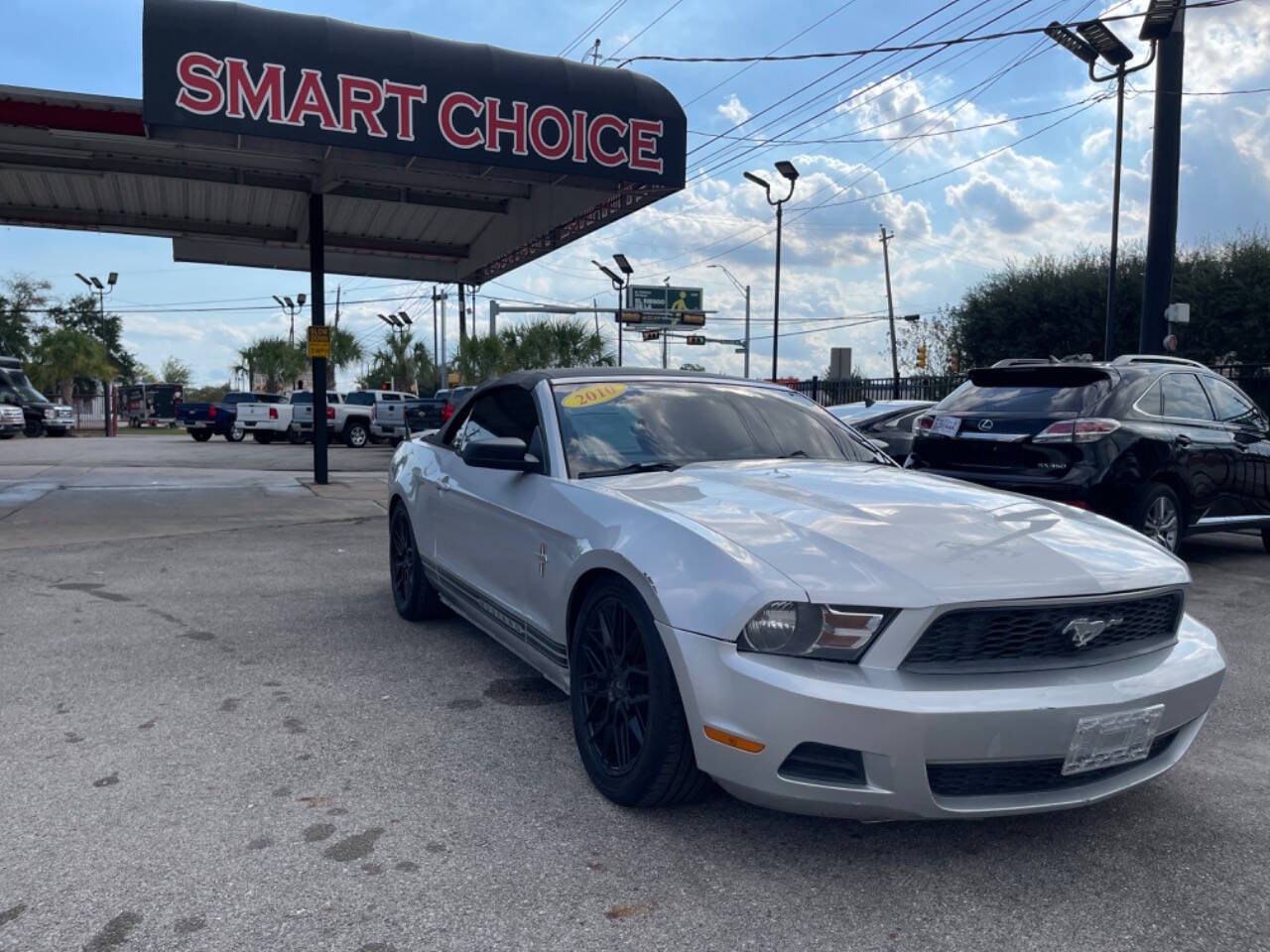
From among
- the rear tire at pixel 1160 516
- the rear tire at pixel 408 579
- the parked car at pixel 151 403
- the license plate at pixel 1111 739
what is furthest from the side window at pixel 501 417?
the parked car at pixel 151 403

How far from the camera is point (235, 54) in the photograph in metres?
10.2

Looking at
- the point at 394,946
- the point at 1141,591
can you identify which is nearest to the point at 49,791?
the point at 394,946

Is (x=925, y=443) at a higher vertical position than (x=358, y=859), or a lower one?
higher

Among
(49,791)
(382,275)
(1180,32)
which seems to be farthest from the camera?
(382,275)

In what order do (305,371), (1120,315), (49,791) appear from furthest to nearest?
(305,371)
(1120,315)
(49,791)

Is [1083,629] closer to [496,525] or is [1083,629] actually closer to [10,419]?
[496,525]

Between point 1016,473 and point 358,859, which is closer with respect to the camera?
point 358,859

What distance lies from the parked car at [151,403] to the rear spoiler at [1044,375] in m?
49.7

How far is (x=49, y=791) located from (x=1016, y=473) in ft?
20.4

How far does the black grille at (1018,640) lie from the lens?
9.56 feet

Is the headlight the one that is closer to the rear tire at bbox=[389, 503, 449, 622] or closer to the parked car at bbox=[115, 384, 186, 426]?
the rear tire at bbox=[389, 503, 449, 622]

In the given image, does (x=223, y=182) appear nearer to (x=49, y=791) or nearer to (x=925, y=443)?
(x=925, y=443)

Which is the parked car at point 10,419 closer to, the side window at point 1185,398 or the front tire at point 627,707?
the side window at point 1185,398

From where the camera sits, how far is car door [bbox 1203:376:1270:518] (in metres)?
8.35
